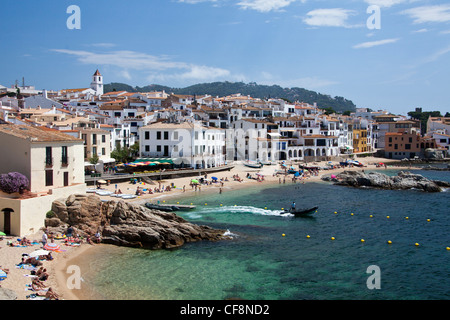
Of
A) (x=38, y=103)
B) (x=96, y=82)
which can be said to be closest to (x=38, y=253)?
(x=38, y=103)

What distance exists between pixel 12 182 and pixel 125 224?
357 inches

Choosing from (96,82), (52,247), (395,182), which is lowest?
(52,247)

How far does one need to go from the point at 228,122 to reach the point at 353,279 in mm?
69972

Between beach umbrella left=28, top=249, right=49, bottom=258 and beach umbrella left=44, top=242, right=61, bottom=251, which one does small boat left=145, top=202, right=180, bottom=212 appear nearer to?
beach umbrella left=44, top=242, right=61, bottom=251

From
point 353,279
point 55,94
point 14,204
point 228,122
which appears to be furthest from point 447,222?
point 55,94

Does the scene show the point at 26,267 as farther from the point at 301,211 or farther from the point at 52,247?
the point at 301,211

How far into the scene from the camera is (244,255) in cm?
2977

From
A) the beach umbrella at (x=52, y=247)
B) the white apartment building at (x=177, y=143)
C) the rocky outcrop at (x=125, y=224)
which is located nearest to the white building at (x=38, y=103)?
the white apartment building at (x=177, y=143)

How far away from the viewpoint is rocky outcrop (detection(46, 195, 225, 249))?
105 ft

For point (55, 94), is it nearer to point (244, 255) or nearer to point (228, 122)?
point (228, 122)

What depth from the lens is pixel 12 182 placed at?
101 feet

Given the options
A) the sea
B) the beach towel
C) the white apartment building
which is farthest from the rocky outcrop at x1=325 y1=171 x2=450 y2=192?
the beach towel

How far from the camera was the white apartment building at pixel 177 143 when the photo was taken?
227 ft

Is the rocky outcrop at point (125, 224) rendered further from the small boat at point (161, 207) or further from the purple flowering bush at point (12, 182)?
the small boat at point (161, 207)
